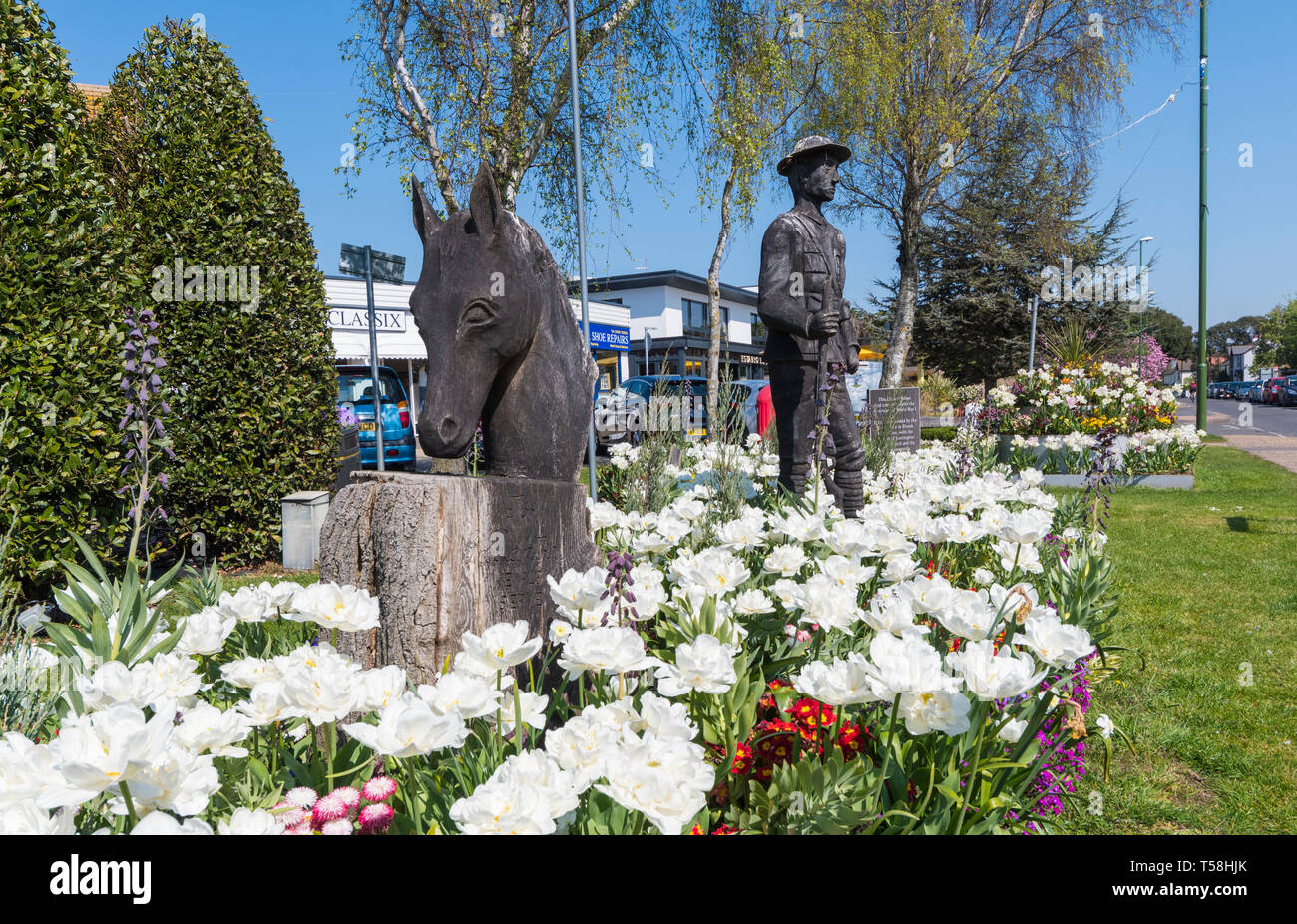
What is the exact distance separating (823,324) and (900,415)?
489 centimetres

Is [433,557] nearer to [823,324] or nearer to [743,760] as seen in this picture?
[743,760]

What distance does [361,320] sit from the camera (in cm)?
2319

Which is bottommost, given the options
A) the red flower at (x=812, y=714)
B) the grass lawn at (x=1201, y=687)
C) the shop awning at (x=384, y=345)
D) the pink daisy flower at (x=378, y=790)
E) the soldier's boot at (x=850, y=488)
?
the grass lawn at (x=1201, y=687)

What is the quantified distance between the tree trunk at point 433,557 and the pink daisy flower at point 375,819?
94 cm

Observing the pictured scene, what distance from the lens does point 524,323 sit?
9.40 ft

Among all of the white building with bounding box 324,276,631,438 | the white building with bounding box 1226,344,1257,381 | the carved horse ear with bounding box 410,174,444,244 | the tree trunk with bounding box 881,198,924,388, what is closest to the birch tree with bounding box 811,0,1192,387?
the tree trunk with bounding box 881,198,924,388

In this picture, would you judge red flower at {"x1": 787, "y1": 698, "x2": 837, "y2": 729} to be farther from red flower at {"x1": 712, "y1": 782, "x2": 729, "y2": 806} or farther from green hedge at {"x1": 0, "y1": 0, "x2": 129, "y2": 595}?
green hedge at {"x1": 0, "y1": 0, "x2": 129, "y2": 595}

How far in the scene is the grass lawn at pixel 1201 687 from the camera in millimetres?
2854

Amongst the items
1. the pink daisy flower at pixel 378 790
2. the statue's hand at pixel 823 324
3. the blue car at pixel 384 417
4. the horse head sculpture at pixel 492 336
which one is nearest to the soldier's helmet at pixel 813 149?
the statue's hand at pixel 823 324

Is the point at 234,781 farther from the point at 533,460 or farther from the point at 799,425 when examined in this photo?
the point at 799,425

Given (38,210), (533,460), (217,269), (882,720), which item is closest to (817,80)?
(217,269)

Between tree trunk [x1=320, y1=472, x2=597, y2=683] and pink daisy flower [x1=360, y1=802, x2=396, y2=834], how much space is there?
3.09 ft

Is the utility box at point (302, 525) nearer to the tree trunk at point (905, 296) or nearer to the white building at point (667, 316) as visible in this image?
the tree trunk at point (905, 296)
